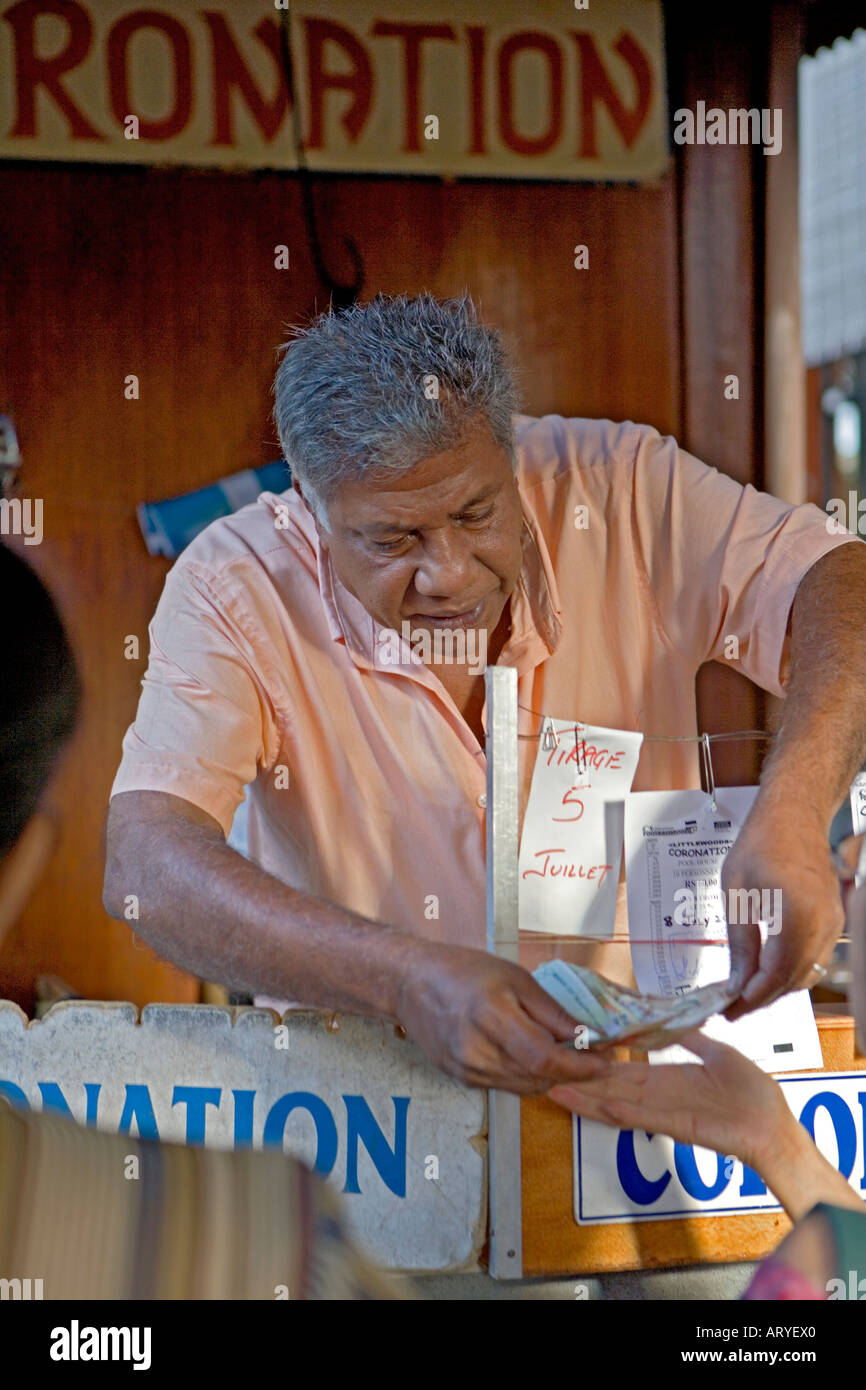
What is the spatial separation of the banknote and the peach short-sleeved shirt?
0.46 meters

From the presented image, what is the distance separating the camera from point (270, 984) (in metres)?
1.67

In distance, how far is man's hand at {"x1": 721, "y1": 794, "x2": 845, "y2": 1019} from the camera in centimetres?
153

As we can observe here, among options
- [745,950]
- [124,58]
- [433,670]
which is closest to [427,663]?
[433,670]

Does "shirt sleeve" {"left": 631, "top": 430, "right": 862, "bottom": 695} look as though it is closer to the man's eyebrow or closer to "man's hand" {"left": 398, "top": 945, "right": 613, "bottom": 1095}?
the man's eyebrow

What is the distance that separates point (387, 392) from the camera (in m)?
1.79

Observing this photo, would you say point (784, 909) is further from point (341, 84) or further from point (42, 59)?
point (42, 59)

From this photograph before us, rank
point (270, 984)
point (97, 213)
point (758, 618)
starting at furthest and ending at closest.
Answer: point (97, 213) → point (758, 618) → point (270, 984)

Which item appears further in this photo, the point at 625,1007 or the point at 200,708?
the point at 200,708

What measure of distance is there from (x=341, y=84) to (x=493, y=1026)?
206 centimetres

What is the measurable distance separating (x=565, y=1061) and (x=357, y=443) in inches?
31.4

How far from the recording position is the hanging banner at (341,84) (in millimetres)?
2760

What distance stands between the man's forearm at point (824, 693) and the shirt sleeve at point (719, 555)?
5cm
